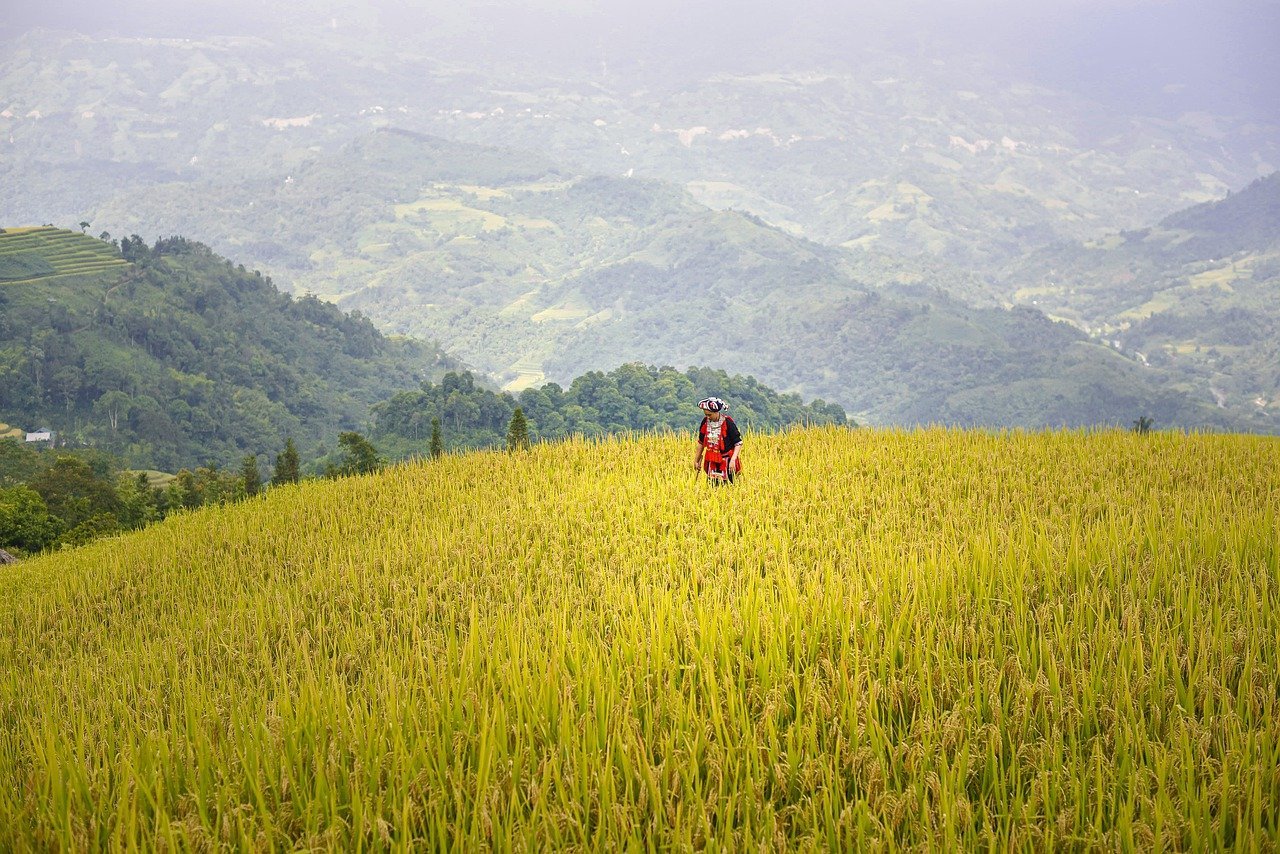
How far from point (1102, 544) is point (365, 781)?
6664mm

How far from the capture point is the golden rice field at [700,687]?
424cm

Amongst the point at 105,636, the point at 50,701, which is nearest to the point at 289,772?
the point at 50,701

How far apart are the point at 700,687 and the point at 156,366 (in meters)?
180

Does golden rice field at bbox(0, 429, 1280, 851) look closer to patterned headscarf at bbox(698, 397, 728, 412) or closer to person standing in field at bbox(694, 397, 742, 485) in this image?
patterned headscarf at bbox(698, 397, 728, 412)

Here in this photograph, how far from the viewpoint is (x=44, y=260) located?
18950 centimetres

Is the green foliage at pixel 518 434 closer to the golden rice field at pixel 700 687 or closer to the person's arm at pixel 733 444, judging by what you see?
the person's arm at pixel 733 444

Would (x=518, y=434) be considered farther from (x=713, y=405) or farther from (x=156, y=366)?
(x=156, y=366)

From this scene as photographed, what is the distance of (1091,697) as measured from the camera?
16.9ft

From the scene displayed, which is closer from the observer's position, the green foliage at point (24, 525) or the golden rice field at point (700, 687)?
the golden rice field at point (700, 687)

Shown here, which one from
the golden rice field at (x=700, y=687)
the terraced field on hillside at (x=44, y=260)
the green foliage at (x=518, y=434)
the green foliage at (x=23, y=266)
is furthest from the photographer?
the terraced field on hillside at (x=44, y=260)

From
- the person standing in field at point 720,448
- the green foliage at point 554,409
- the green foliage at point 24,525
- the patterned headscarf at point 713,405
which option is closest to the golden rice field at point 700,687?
the patterned headscarf at point 713,405

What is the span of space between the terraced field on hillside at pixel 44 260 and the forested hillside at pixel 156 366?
400 mm

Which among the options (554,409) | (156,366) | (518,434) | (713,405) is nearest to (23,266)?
(156,366)

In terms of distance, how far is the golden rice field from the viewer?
4.24m
